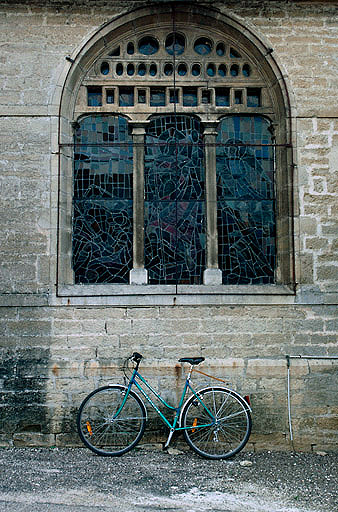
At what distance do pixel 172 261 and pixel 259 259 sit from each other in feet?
3.33

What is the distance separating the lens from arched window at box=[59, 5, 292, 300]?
281 inches

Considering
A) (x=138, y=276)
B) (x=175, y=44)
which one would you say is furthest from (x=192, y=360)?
(x=175, y=44)

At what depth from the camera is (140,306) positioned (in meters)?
6.84

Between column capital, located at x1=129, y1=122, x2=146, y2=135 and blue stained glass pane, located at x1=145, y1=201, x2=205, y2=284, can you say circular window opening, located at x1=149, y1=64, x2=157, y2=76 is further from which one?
blue stained glass pane, located at x1=145, y1=201, x2=205, y2=284

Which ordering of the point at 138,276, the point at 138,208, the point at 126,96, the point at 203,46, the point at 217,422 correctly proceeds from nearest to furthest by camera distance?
the point at 217,422 → the point at 138,276 → the point at 138,208 → the point at 126,96 → the point at 203,46

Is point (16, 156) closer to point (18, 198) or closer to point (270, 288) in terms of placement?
point (18, 198)

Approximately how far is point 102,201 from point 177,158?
1018 mm

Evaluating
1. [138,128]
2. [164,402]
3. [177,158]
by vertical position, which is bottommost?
[164,402]

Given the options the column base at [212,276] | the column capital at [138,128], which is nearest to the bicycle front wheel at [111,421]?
the column base at [212,276]

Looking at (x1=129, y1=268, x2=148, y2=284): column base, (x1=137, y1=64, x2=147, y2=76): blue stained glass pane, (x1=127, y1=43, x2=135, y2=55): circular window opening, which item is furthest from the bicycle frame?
(x1=127, y1=43, x2=135, y2=55): circular window opening

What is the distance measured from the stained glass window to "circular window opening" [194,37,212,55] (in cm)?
125

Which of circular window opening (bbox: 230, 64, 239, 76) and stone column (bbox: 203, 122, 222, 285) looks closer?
stone column (bbox: 203, 122, 222, 285)

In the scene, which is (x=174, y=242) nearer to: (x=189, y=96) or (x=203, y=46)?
(x=189, y=96)

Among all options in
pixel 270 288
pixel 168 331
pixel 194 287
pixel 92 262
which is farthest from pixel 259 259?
pixel 92 262
